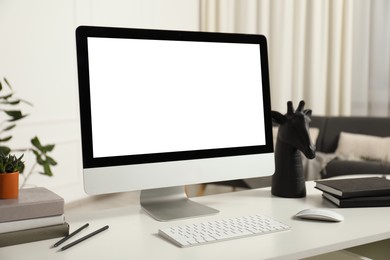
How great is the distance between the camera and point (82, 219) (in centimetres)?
145

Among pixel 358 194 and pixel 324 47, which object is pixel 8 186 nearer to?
pixel 358 194

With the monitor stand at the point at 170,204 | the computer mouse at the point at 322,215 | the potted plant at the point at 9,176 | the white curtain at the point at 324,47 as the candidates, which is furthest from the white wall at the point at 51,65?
the computer mouse at the point at 322,215

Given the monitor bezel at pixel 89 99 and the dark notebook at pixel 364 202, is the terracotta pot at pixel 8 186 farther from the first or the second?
the dark notebook at pixel 364 202

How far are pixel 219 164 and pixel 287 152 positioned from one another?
0.29m

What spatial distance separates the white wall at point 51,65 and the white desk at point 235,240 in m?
2.38

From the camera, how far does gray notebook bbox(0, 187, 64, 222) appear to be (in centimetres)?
117

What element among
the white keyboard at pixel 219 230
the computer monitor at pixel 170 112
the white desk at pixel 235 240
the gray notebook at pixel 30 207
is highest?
the computer monitor at pixel 170 112

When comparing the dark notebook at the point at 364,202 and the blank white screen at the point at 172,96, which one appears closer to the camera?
the blank white screen at the point at 172,96

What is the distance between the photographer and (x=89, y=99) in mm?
1362

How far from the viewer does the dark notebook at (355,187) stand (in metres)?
1.57

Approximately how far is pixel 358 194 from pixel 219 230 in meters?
0.52

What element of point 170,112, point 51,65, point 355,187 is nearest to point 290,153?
point 355,187

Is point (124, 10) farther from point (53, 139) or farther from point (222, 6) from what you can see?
point (53, 139)

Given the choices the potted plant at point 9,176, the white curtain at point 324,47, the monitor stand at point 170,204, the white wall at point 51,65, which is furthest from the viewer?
the white curtain at point 324,47
